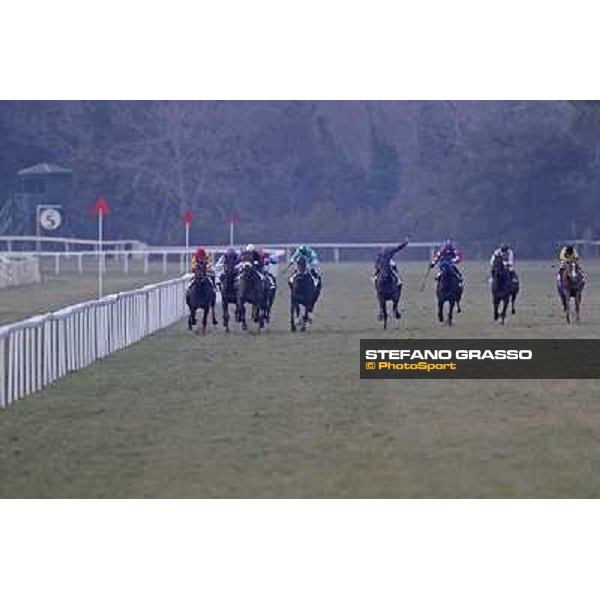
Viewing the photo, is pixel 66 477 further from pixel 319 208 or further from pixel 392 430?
pixel 319 208

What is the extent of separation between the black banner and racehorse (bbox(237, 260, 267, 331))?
376 cm

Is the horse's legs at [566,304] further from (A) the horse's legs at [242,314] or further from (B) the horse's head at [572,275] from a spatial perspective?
(A) the horse's legs at [242,314]

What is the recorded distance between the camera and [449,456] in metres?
11.3

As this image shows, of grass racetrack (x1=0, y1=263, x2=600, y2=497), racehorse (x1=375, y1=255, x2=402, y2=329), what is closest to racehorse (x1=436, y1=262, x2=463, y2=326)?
racehorse (x1=375, y1=255, x2=402, y2=329)

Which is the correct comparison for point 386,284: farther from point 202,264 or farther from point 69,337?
point 69,337

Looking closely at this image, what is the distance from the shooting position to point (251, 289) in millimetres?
23500

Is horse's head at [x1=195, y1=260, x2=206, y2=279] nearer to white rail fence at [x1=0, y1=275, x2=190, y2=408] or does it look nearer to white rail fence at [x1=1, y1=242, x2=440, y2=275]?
white rail fence at [x1=0, y1=275, x2=190, y2=408]

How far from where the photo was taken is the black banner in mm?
16672

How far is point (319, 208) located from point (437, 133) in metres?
5.74

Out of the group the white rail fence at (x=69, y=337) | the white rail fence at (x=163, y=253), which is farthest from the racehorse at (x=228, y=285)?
the white rail fence at (x=163, y=253)

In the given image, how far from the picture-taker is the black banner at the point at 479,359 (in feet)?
54.7

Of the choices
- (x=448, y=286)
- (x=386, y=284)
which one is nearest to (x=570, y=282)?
(x=448, y=286)

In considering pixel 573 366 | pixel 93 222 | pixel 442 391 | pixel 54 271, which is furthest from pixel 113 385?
pixel 54 271

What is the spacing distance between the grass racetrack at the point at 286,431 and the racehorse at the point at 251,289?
2.24m
